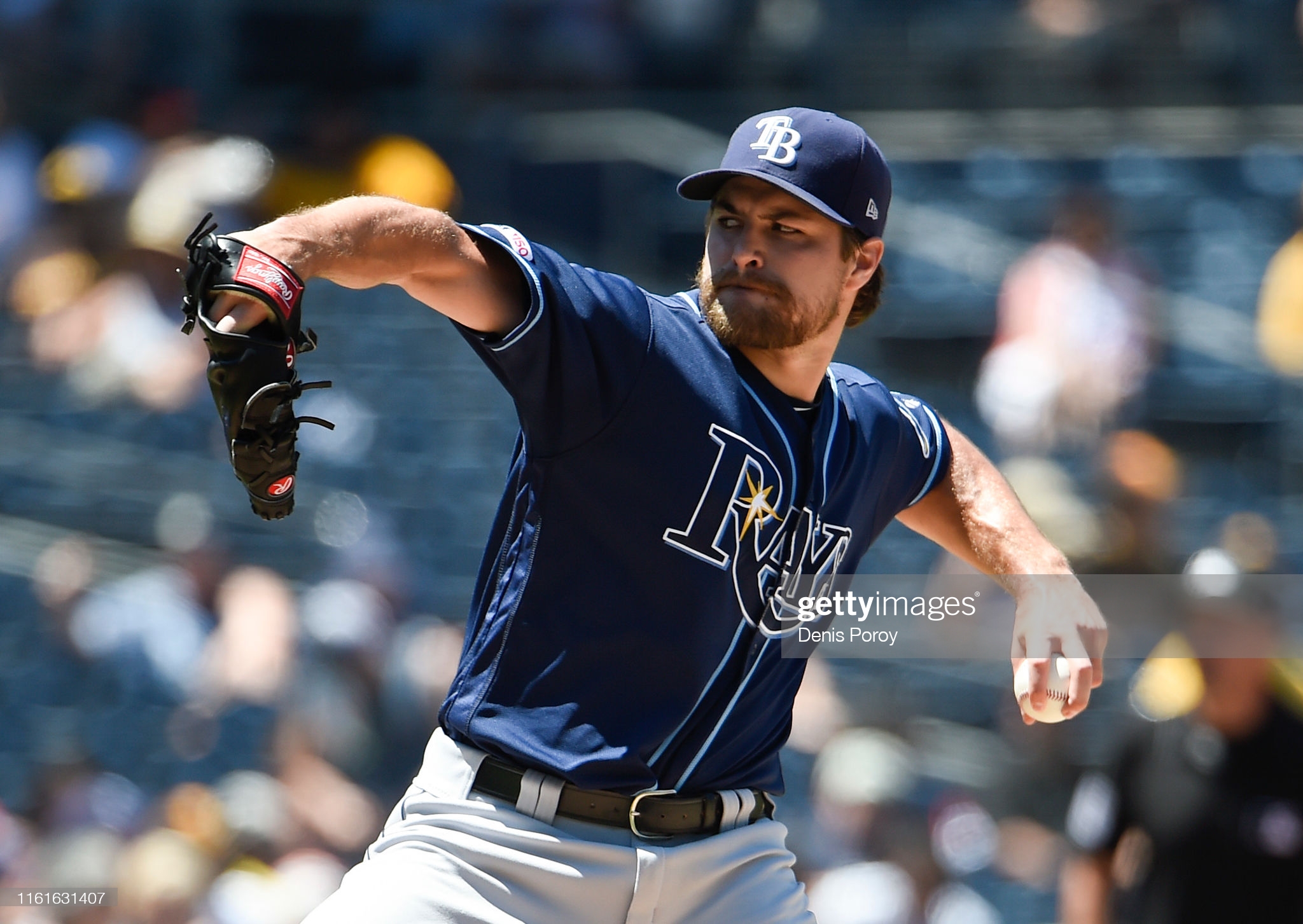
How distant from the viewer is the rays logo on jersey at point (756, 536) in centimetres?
263

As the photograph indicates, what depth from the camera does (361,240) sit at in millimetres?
2092

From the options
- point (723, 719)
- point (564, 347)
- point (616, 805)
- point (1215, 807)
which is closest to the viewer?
point (564, 347)

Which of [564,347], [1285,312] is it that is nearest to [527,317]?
[564,347]

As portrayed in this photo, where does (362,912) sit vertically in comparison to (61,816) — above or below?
above

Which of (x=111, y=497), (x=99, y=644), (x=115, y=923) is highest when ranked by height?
(x=111, y=497)

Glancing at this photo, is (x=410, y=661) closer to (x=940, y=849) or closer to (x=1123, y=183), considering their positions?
(x=940, y=849)

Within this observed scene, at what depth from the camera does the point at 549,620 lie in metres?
2.55

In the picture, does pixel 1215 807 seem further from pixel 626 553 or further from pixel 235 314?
pixel 235 314

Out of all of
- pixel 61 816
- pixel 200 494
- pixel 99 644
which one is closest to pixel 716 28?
pixel 200 494

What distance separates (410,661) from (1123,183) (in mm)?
3897

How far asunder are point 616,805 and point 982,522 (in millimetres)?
968

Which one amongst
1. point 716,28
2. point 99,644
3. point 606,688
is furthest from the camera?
point 716,28

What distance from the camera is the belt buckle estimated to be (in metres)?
2.55

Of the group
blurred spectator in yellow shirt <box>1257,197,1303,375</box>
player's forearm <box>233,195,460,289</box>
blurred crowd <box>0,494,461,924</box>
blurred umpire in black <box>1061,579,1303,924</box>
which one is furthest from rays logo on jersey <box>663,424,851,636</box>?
blurred spectator in yellow shirt <box>1257,197,1303,375</box>
